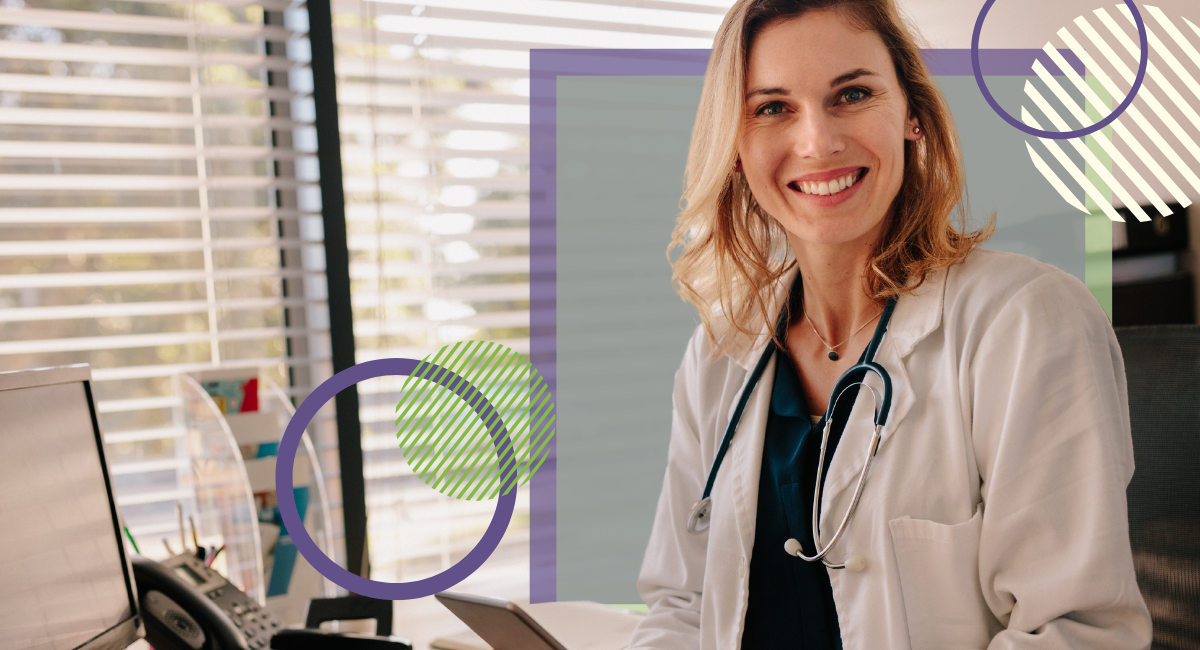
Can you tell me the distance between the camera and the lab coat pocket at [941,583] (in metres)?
1.03

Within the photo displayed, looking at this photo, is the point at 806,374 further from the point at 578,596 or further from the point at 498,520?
the point at 578,596

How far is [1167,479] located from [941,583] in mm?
380

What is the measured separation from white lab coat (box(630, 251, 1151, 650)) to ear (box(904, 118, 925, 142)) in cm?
21

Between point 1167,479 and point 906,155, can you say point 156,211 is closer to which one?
point 906,155

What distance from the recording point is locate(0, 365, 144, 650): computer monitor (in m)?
0.95

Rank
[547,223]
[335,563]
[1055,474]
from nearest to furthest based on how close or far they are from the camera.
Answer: [1055,474] < [335,563] < [547,223]

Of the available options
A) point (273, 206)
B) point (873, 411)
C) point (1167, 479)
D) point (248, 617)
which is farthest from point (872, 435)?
point (273, 206)

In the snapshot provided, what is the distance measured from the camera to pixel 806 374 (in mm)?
1346

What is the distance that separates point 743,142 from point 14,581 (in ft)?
3.70

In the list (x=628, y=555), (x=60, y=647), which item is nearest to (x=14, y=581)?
(x=60, y=647)

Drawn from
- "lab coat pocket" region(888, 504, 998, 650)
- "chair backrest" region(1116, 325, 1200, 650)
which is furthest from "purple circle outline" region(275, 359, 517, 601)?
"chair backrest" region(1116, 325, 1200, 650)

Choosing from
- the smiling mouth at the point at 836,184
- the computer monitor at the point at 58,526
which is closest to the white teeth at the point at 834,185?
the smiling mouth at the point at 836,184

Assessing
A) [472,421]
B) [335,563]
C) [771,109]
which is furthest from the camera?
[472,421]

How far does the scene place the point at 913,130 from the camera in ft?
4.12
